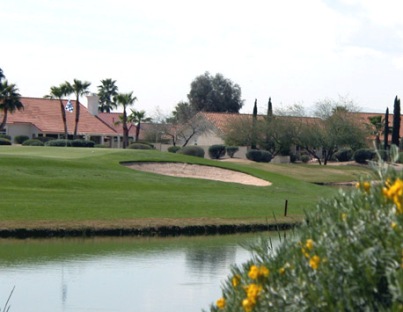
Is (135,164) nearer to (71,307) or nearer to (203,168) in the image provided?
(203,168)

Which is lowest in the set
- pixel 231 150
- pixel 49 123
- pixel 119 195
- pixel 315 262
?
pixel 119 195

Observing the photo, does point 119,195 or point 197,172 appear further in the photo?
point 197,172

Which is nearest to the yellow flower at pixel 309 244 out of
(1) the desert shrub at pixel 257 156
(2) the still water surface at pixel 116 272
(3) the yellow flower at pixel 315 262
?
(3) the yellow flower at pixel 315 262

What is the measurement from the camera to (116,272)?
21.0 metres

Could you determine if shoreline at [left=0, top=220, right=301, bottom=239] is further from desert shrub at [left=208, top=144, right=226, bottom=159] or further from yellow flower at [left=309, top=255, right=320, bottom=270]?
desert shrub at [left=208, top=144, right=226, bottom=159]

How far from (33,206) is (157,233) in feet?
19.0

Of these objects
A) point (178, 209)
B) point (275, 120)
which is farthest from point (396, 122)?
point (178, 209)

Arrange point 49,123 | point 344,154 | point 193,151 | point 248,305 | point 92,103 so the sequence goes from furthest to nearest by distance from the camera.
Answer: point 92,103 → point 49,123 → point 344,154 → point 193,151 → point 248,305

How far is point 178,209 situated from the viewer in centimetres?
3456

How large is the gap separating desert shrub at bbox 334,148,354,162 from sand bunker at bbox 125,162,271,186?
30.8m

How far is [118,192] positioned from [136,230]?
12508 mm

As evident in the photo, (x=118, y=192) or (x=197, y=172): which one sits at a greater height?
(x=197, y=172)

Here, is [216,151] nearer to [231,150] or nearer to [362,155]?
[231,150]

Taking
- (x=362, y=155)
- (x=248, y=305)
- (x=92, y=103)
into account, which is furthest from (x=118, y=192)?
(x=92, y=103)
